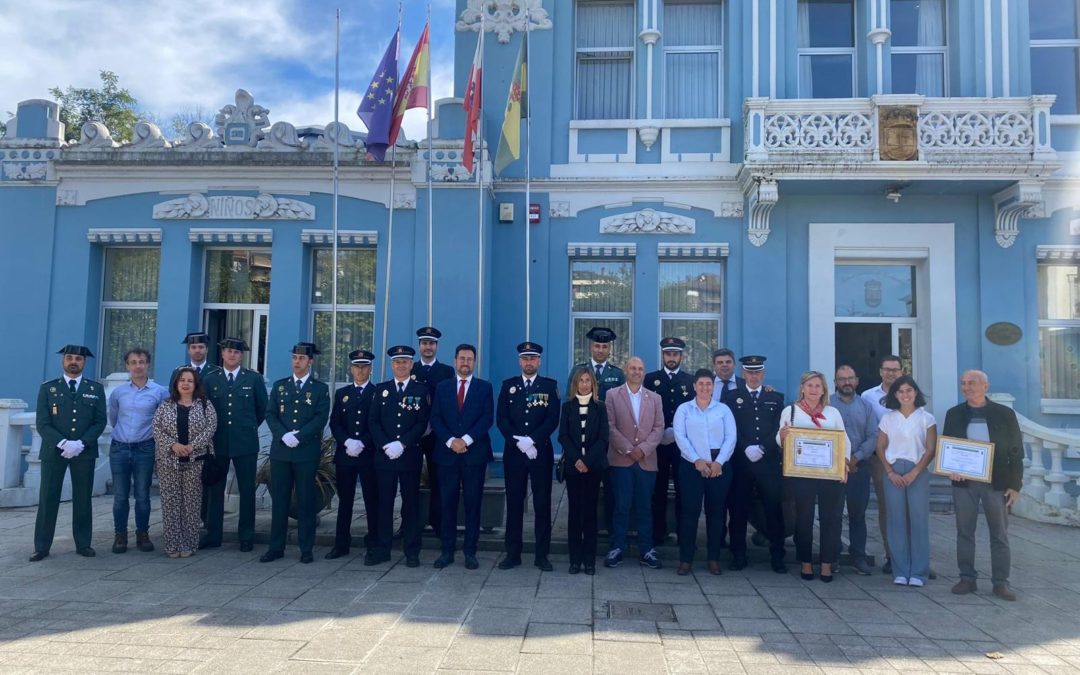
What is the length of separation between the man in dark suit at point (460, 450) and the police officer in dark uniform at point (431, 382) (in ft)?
0.78

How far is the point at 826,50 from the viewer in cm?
1073

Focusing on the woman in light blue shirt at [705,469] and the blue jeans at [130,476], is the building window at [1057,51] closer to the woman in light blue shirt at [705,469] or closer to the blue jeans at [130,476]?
the woman in light blue shirt at [705,469]

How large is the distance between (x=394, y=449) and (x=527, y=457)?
1.17 meters

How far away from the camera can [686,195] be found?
10.3m

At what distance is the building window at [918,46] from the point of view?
1057cm

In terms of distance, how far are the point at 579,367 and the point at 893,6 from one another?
8.63 meters

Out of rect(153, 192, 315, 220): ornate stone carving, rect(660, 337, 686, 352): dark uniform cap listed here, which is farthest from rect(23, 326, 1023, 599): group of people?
rect(153, 192, 315, 220): ornate stone carving

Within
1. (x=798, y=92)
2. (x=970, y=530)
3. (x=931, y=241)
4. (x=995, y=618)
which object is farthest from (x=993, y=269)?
(x=995, y=618)

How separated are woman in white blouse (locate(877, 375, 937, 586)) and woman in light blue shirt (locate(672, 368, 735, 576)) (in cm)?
136

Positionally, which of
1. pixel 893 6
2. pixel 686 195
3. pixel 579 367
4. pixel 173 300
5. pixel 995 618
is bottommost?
pixel 995 618

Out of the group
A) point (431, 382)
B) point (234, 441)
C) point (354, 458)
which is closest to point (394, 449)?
point (354, 458)

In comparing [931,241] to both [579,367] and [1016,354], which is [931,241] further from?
[579,367]

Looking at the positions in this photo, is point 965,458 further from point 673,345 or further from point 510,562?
point 510,562

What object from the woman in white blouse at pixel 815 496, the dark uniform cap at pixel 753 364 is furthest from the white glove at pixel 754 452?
the dark uniform cap at pixel 753 364
